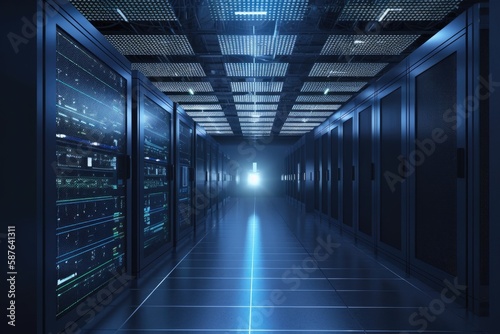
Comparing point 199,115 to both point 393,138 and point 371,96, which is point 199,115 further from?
point 393,138

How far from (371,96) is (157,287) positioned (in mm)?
4189

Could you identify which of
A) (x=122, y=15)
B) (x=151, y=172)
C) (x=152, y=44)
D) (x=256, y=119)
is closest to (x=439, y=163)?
(x=151, y=172)

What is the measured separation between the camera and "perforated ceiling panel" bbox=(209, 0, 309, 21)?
222 inches

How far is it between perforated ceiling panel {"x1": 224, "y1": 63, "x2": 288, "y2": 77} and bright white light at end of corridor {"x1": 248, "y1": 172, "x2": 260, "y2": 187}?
59.0 ft

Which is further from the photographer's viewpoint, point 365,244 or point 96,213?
point 365,244

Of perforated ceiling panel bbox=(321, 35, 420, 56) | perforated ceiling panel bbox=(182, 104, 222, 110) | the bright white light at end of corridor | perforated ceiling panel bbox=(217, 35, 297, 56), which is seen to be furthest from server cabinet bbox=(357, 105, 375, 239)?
the bright white light at end of corridor

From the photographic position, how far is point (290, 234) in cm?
771

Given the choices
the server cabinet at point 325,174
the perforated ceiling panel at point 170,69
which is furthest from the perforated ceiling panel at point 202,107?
the server cabinet at point 325,174

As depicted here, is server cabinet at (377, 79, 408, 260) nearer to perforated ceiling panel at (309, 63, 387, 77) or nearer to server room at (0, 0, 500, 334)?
server room at (0, 0, 500, 334)

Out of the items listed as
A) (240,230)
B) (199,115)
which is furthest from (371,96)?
(199,115)

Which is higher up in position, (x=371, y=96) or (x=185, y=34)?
(x=185, y=34)

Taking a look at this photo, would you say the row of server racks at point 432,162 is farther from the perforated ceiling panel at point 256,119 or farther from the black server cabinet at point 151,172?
the perforated ceiling panel at point 256,119

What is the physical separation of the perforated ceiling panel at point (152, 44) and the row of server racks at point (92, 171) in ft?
7.38

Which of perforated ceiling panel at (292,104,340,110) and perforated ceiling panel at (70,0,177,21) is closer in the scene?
perforated ceiling panel at (70,0,177,21)
